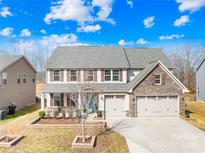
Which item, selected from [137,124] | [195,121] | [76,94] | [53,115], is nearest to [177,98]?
[195,121]

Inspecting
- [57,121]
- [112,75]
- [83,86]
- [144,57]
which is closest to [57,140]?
[57,121]

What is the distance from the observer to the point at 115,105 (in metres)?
25.4

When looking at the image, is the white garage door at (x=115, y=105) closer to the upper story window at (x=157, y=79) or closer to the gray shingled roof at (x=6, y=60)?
the upper story window at (x=157, y=79)

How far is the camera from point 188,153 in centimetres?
1338

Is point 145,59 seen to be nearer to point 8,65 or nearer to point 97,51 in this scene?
point 97,51

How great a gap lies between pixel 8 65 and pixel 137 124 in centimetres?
1688

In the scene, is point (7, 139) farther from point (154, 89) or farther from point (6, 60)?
point (6, 60)

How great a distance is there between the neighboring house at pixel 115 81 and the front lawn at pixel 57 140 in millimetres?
5505

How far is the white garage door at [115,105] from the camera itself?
25.3m

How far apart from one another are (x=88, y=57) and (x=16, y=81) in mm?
10106

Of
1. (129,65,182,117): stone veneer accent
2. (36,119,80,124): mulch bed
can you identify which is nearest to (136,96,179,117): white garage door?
(129,65,182,117): stone veneer accent

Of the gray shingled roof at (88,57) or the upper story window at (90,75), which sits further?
the gray shingled roof at (88,57)

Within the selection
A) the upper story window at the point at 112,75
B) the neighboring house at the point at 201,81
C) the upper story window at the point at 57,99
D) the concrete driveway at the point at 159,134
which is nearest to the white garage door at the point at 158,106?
A: the concrete driveway at the point at 159,134

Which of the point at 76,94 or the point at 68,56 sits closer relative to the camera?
the point at 76,94
